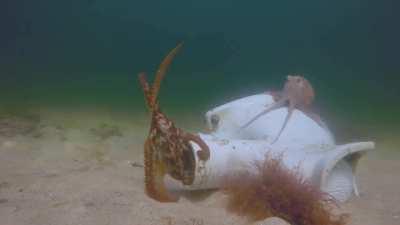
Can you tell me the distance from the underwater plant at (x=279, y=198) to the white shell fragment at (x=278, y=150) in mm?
207

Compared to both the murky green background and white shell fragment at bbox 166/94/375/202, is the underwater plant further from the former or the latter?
the murky green background

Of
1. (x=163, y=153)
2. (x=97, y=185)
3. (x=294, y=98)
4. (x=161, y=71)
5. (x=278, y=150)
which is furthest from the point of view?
(x=294, y=98)

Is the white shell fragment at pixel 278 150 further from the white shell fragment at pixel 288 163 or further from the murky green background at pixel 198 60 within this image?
the murky green background at pixel 198 60

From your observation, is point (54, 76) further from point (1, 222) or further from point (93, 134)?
point (1, 222)

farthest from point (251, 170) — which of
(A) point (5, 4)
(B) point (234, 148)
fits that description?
(A) point (5, 4)

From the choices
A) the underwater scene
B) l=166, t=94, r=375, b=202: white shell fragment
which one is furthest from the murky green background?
l=166, t=94, r=375, b=202: white shell fragment

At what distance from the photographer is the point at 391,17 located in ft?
163

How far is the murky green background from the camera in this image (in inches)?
468

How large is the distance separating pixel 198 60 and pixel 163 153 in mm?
25271

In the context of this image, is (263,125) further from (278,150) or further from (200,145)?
(200,145)

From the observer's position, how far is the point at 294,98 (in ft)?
19.9

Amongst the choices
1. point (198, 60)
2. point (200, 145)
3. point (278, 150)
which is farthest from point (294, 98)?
point (198, 60)

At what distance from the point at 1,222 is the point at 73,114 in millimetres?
5893

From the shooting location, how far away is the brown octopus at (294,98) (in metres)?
5.78
